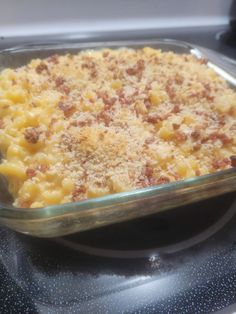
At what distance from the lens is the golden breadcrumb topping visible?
96 cm

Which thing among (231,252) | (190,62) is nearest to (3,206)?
(231,252)

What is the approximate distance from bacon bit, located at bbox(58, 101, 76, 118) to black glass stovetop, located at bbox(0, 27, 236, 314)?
1.16 feet

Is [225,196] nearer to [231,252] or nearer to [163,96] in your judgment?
[231,252]

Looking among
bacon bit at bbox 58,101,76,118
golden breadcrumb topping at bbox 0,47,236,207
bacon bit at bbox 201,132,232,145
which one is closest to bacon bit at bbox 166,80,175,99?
golden breadcrumb topping at bbox 0,47,236,207

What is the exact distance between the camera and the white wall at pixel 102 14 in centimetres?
175

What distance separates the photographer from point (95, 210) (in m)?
0.81

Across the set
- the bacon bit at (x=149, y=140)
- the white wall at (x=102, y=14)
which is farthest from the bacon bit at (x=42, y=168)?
the white wall at (x=102, y=14)

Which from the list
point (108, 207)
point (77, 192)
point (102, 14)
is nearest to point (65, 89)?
point (77, 192)

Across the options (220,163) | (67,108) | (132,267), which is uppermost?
(67,108)

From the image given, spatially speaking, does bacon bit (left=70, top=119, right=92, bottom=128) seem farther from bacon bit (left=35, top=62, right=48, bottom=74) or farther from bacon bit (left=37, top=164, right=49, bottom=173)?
bacon bit (left=35, top=62, right=48, bottom=74)

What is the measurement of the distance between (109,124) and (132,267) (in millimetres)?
399

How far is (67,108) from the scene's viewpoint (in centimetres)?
114

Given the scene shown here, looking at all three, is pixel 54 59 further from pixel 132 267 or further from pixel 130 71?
pixel 132 267

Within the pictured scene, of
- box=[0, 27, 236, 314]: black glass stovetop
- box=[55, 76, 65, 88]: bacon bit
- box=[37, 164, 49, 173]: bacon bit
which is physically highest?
box=[55, 76, 65, 88]: bacon bit
